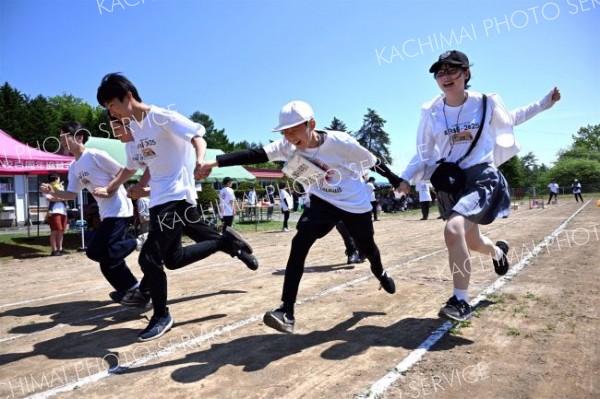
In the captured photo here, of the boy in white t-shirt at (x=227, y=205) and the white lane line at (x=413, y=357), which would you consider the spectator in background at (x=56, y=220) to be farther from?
the white lane line at (x=413, y=357)

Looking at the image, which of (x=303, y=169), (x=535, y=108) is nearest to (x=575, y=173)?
(x=535, y=108)

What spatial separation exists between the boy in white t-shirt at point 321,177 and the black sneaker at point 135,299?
1.87m

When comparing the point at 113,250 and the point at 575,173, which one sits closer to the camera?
the point at 113,250

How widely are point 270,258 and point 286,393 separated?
6.25 metres

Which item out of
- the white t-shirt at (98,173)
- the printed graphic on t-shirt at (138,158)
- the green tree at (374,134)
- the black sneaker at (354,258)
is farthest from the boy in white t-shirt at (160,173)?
A: the green tree at (374,134)

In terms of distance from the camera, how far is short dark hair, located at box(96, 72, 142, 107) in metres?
3.83

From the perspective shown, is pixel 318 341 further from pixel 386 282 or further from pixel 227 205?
pixel 227 205

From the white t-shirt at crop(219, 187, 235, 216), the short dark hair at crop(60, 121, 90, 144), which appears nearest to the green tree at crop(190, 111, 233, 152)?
the white t-shirt at crop(219, 187, 235, 216)

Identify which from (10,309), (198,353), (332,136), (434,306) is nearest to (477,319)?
(434,306)

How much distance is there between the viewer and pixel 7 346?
3771mm

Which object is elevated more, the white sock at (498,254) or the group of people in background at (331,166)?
the group of people in background at (331,166)

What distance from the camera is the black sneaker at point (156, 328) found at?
368cm

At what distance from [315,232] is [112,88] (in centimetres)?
210

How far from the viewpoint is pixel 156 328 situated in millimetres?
3752
